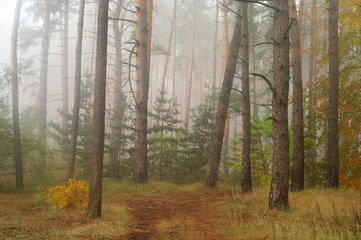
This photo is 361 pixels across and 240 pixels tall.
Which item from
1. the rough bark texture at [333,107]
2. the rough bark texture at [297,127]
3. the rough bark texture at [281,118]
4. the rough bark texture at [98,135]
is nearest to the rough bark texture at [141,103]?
the rough bark texture at [98,135]

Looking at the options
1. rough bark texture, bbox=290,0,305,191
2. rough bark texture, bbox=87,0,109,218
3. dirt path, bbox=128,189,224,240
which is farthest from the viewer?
rough bark texture, bbox=290,0,305,191

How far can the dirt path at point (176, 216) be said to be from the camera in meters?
5.49

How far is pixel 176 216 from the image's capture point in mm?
7102

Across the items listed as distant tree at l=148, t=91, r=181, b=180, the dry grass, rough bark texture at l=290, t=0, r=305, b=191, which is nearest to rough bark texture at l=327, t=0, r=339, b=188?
rough bark texture at l=290, t=0, r=305, b=191

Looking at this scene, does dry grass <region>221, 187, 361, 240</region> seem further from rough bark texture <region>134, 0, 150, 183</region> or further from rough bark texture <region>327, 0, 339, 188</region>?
rough bark texture <region>134, 0, 150, 183</region>

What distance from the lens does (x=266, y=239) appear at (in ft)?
15.3

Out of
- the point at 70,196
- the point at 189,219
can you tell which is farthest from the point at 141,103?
the point at 189,219

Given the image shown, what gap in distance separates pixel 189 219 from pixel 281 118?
338 centimetres

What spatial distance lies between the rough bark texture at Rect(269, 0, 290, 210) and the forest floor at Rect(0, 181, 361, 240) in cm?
52

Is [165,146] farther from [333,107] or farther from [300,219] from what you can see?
[300,219]

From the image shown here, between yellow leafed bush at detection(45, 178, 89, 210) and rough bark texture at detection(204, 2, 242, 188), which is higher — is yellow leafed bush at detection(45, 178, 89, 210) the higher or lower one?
the lower one

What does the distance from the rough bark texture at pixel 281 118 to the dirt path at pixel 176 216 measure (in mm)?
1697

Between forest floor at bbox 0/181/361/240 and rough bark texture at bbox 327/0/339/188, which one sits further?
rough bark texture at bbox 327/0/339/188

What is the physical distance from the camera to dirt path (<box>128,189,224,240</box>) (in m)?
5.49
